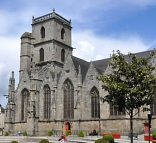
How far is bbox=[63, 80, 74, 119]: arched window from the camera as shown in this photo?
63688mm

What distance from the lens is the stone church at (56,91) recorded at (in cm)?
5991

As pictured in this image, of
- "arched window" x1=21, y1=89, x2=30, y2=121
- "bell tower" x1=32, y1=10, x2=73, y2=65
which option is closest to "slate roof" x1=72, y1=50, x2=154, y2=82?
"bell tower" x1=32, y1=10, x2=73, y2=65

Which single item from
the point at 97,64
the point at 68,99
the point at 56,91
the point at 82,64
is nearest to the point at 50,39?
the point at 82,64

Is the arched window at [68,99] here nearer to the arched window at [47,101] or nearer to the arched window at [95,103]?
the arched window at [47,101]

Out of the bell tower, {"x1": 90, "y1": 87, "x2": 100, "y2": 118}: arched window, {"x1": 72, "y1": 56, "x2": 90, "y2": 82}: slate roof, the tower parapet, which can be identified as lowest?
{"x1": 90, "y1": 87, "x2": 100, "y2": 118}: arched window

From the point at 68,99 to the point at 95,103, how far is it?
18.5 ft

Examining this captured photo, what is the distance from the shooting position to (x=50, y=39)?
7475 cm

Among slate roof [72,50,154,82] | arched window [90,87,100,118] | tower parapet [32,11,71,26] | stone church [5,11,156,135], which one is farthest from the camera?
tower parapet [32,11,71,26]

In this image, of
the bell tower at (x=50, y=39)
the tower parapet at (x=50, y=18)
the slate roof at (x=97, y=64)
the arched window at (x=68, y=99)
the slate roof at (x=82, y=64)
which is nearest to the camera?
the arched window at (x=68, y=99)

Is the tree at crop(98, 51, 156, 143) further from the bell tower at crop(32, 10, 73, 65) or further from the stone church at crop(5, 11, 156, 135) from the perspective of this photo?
the bell tower at crop(32, 10, 73, 65)

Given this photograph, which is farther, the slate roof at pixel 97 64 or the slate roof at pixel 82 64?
the slate roof at pixel 82 64

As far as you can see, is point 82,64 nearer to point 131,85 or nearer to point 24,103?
point 24,103

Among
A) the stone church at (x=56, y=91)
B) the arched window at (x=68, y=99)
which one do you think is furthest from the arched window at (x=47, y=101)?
the arched window at (x=68, y=99)

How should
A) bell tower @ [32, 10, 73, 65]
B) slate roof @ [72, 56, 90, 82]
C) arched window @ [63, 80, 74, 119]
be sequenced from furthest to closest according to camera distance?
bell tower @ [32, 10, 73, 65] → slate roof @ [72, 56, 90, 82] → arched window @ [63, 80, 74, 119]
